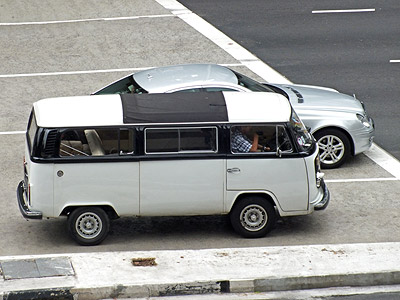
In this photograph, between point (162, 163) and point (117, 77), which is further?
point (117, 77)

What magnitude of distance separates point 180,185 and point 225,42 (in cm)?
997

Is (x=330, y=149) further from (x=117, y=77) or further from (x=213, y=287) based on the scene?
(x=117, y=77)

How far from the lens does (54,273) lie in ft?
34.0

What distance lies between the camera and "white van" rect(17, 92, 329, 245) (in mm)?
11117

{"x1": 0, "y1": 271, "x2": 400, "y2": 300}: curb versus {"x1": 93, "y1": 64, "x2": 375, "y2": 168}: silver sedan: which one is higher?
{"x1": 93, "y1": 64, "x2": 375, "y2": 168}: silver sedan

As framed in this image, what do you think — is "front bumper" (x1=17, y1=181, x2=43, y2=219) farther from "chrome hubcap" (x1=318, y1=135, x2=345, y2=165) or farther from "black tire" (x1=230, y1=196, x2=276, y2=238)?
"chrome hubcap" (x1=318, y1=135, x2=345, y2=165)

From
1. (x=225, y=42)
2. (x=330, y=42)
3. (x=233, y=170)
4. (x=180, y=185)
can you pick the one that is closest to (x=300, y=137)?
(x=233, y=170)

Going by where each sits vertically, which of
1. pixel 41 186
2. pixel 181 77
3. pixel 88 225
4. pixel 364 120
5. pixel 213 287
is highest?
pixel 181 77

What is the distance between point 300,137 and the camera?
38.3 feet

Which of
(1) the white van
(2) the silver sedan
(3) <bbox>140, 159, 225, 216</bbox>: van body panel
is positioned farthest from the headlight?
(3) <bbox>140, 159, 225, 216</bbox>: van body panel

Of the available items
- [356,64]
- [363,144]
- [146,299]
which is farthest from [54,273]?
[356,64]

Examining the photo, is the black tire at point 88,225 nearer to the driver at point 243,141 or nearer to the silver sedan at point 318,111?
the driver at point 243,141

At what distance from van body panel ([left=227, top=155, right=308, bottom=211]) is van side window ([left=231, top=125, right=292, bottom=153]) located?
0.17 m

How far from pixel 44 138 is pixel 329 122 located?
5.10m
